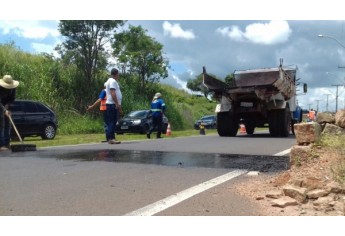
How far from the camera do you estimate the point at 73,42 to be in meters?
28.0

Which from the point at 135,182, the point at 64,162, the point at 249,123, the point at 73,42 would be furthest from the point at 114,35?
the point at 135,182

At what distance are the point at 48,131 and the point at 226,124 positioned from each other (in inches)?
272

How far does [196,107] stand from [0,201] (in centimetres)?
4049

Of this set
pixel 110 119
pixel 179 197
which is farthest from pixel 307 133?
pixel 110 119

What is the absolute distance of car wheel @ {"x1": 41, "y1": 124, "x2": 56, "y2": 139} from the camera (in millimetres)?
17844

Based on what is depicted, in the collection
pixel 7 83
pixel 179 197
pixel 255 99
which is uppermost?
pixel 7 83

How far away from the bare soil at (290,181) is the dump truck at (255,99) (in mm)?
8815

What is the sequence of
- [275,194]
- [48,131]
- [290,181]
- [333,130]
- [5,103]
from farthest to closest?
[48,131] < [5,103] < [333,130] < [290,181] < [275,194]

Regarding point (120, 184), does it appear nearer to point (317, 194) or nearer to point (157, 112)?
point (317, 194)

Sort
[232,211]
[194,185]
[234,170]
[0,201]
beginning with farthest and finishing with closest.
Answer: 1. [234,170]
2. [194,185]
3. [0,201]
4. [232,211]

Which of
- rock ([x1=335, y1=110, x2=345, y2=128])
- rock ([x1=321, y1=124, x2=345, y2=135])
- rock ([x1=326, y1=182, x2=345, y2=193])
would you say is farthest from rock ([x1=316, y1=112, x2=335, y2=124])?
rock ([x1=326, y1=182, x2=345, y2=193])

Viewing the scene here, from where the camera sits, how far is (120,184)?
5762 millimetres

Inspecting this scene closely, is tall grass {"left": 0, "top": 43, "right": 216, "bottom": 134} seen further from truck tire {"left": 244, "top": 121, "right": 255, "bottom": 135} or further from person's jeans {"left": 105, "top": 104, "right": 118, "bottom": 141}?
person's jeans {"left": 105, "top": 104, "right": 118, "bottom": 141}

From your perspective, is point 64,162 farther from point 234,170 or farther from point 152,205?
point 152,205
